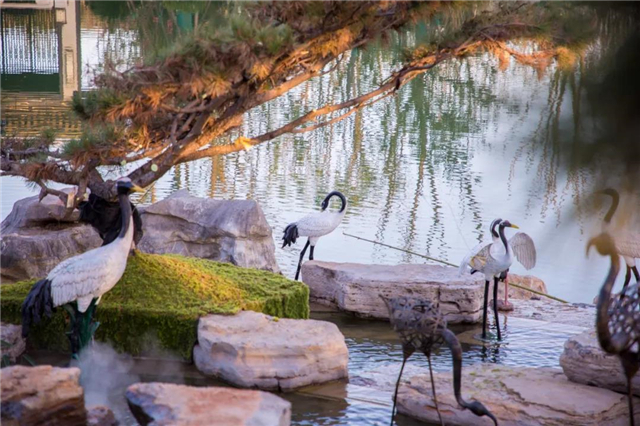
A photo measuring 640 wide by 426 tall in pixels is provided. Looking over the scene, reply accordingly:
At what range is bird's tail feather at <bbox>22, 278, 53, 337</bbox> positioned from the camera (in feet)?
13.6

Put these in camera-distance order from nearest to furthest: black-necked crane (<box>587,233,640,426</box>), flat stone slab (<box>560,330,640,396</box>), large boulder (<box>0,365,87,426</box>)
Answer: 1. black-necked crane (<box>587,233,640,426</box>)
2. large boulder (<box>0,365,87,426</box>)
3. flat stone slab (<box>560,330,640,396</box>)

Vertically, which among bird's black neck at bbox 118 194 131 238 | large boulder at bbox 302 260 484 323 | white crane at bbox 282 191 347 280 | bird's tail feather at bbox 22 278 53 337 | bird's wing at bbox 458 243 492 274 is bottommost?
large boulder at bbox 302 260 484 323

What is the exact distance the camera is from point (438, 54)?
15.4ft

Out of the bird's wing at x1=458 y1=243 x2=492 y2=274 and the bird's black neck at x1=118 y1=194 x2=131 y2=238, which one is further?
the bird's wing at x1=458 y1=243 x2=492 y2=274

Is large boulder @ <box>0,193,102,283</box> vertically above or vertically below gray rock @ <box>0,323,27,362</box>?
above

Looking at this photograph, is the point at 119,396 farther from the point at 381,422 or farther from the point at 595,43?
the point at 595,43

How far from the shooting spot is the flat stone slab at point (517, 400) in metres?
3.76

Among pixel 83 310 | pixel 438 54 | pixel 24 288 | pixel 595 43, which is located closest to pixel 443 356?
pixel 438 54

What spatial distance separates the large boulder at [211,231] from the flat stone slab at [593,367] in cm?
277

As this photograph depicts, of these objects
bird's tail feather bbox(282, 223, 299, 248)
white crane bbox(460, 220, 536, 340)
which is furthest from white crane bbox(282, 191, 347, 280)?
white crane bbox(460, 220, 536, 340)

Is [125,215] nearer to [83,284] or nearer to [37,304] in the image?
[83,284]

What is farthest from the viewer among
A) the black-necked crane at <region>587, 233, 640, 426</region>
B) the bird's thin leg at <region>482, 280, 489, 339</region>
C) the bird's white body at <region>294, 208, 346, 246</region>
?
the bird's white body at <region>294, 208, 346, 246</region>

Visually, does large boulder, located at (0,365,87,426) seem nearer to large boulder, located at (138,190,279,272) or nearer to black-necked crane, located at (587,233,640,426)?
black-necked crane, located at (587,233,640,426)

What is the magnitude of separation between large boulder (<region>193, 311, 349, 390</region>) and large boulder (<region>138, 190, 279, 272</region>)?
5.88 feet
